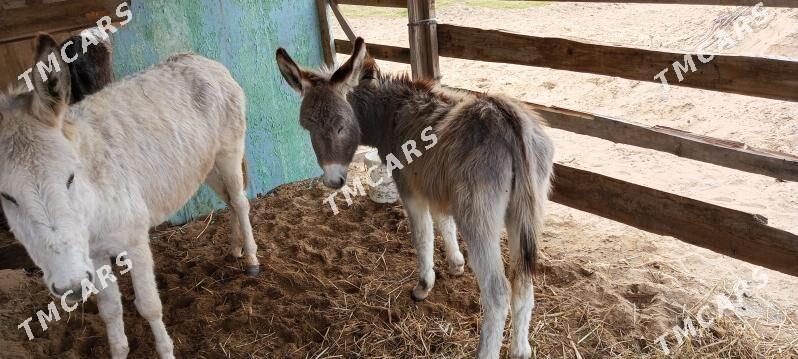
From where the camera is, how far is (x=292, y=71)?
3713 mm

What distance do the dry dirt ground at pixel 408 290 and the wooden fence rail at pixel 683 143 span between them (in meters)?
0.96

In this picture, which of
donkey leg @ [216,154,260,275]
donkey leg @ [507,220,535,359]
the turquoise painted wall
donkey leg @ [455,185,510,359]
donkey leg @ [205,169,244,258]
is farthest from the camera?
the turquoise painted wall

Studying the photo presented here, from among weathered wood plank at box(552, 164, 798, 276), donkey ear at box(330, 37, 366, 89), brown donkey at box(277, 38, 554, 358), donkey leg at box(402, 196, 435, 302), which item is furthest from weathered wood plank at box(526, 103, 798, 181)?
donkey ear at box(330, 37, 366, 89)

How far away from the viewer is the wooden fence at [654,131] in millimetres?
3557

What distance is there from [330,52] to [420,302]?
10.7ft

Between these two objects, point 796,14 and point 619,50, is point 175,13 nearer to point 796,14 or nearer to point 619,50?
point 619,50

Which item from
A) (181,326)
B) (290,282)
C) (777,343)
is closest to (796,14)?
(777,343)

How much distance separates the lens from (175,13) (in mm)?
5262

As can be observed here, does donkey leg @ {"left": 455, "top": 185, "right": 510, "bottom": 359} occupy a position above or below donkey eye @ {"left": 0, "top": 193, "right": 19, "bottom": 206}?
below

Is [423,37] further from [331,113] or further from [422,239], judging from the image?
[422,239]

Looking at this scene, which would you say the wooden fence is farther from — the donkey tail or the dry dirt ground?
the donkey tail

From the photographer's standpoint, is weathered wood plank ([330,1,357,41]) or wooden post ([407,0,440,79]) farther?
weathered wood plank ([330,1,357,41])

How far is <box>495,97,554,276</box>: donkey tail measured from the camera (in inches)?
120

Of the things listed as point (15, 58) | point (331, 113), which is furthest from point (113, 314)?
point (15, 58)
